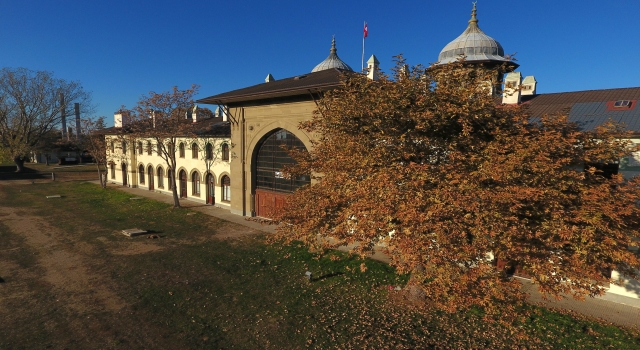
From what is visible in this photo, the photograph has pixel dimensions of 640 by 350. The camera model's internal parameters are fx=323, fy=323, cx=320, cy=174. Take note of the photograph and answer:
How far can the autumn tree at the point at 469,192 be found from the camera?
6652 mm

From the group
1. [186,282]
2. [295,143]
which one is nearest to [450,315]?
[186,282]

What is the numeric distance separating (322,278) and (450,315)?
16.0 feet

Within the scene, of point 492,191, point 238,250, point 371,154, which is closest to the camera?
point 492,191

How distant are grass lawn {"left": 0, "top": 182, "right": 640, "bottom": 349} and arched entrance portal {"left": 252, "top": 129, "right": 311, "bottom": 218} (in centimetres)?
462

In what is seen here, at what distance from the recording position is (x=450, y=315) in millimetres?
10031

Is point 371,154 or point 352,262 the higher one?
point 371,154

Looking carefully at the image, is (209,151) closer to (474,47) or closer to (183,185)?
(183,185)

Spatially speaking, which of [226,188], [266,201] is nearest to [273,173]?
[266,201]

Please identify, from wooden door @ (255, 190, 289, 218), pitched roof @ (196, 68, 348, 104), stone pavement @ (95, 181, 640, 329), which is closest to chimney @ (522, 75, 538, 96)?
pitched roof @ (196, 68, 348, 104)

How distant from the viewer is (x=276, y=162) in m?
Answer: 21.5

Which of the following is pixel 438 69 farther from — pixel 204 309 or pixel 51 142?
pixel 51 142

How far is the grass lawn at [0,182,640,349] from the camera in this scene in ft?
28.7

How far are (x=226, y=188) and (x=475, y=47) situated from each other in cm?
2167

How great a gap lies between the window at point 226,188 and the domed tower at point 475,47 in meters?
18.9
